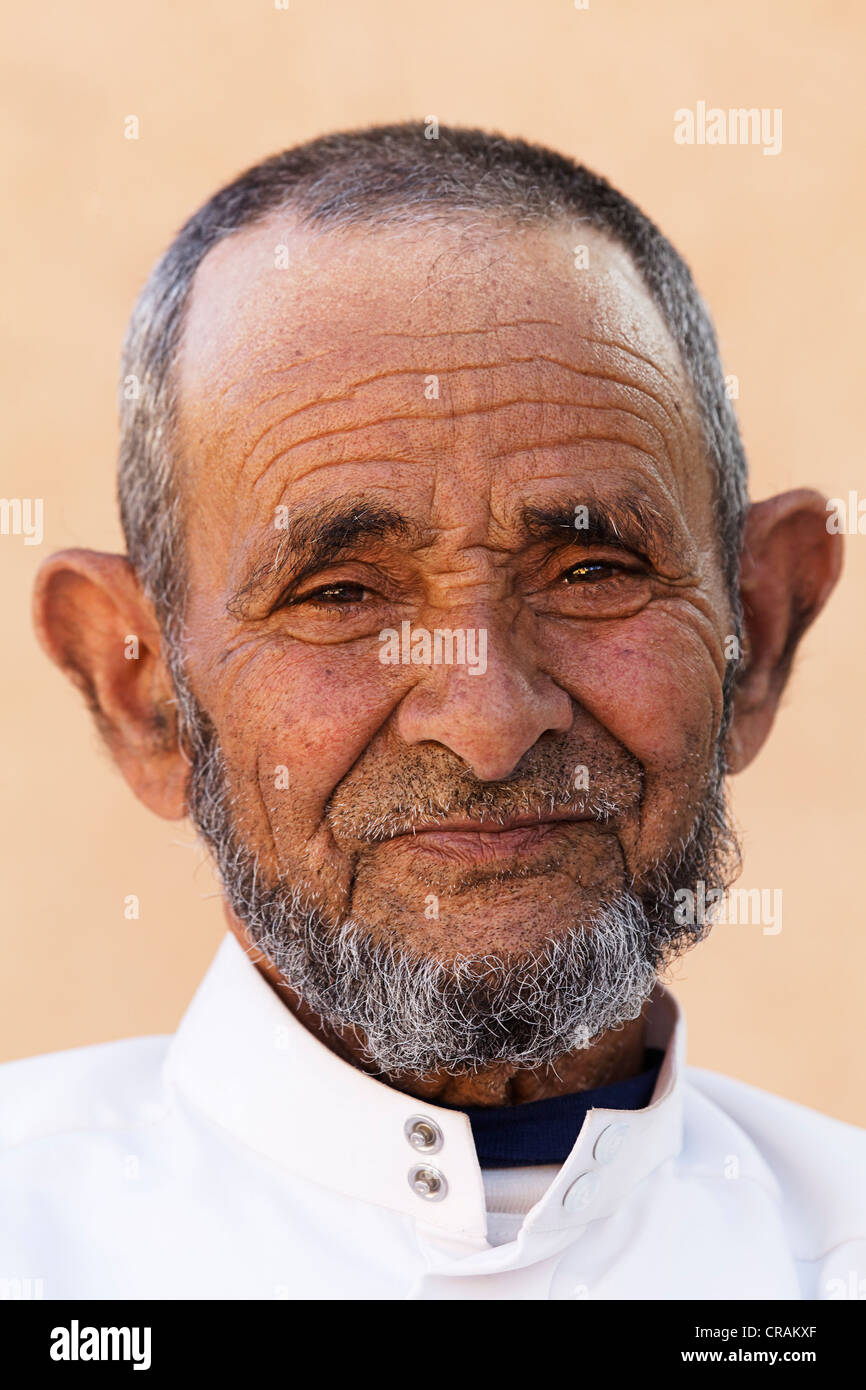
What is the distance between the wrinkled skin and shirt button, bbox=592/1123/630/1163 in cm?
21

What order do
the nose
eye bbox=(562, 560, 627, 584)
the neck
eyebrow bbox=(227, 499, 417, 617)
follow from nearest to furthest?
the nose → eyebrow bbox=(227, 499, 417, 617) → eye bbox=(562, 560, 627, 584) → the neck

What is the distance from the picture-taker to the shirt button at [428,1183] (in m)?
2.52

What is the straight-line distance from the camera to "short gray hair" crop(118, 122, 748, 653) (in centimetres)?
275

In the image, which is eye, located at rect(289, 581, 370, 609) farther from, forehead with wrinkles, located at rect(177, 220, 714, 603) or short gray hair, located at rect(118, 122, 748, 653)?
short gray hair, located at rect(118, 122, 748, 653)

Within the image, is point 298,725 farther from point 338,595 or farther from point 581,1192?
point 581,1192

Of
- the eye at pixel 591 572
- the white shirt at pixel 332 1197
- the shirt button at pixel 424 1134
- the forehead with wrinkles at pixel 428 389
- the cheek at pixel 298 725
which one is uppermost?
the forehead with wrinkles at pixel 428 389

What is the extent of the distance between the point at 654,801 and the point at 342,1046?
71cm

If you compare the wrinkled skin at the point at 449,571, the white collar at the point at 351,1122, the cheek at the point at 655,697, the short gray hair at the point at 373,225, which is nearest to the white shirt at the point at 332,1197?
the white collar at the point at 351,1122

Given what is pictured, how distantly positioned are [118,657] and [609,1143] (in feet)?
4.29

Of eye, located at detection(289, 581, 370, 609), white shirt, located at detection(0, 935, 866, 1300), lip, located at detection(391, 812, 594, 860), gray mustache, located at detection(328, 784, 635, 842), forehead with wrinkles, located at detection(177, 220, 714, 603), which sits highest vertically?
forehead with wrinkles, located at detection(177, 220, 714, 603)

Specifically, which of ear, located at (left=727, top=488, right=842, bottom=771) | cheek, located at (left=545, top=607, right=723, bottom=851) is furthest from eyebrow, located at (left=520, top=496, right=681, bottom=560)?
ear, located at (left=727, top=488, right=842, bottom=771)

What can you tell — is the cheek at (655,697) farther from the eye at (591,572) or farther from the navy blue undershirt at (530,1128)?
the navy blue undershirt at (530,1128)

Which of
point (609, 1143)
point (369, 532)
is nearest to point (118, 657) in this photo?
point (369, 532)
